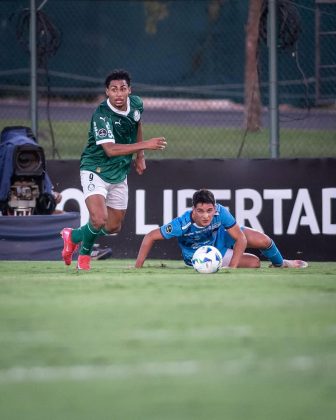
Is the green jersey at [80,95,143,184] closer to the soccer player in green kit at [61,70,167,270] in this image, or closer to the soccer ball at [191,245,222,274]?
the soccer player in green kit at [61,70,167,270]

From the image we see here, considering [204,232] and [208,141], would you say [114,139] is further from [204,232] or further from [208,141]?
[208,141]

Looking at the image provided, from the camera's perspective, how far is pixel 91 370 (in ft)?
18.2

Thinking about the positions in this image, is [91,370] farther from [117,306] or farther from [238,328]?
[117,306]

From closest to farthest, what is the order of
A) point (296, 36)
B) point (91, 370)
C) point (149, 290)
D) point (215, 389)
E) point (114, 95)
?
point (215, 389), point (91, 370), point (149, 290), point (114, 95), point (296, 36)

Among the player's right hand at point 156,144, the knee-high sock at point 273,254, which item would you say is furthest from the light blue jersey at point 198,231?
the player's right hand at point 156,144

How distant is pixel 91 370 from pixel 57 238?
785 centimetres

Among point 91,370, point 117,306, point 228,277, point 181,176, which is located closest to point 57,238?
point 181,176

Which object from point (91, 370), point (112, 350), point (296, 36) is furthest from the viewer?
point (296, 36)

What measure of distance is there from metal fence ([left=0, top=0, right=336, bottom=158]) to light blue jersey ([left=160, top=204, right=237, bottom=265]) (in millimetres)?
2855

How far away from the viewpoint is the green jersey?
11422mm

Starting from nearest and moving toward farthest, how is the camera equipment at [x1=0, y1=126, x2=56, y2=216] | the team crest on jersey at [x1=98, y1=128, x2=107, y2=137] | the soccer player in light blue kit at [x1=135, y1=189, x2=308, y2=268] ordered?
1. the team crest on jersey at [x1=98, y1=128, x2=107, y2=137]
2. the soccer player in light blue kit at [x1=135, y1=189, x2=308, y2=268]
3. the camera equipment at [x1=0, y1=126, x2=56, y2=216]

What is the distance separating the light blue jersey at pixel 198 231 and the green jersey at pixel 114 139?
696 mm

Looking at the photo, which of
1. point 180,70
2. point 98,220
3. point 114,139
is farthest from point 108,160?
point 180,70

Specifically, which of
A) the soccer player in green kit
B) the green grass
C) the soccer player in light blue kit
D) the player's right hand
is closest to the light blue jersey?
the soccer player in light blue kit
